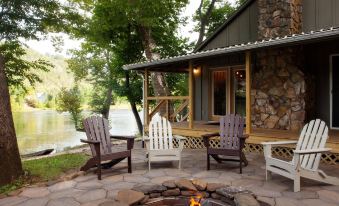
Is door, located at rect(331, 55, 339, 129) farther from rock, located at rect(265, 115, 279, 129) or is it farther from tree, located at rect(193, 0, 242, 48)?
tree, located at rect(193, 0, 242, 48)

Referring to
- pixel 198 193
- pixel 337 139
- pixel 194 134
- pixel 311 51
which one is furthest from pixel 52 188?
pixel 311 51

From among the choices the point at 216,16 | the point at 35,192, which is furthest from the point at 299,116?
the point at 216,16

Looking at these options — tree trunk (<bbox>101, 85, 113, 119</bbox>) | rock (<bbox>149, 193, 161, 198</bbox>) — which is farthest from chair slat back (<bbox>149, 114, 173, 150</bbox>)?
tree trunk (<bbox>101, 85, 113, 119</bbox>)

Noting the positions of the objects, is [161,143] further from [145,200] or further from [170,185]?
[145,200]

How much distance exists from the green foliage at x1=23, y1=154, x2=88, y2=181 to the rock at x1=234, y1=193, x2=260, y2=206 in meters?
2.86

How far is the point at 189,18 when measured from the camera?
58.9ft

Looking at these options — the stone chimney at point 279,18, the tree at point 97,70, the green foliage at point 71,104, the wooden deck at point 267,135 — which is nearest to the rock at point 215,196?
the wooden deck at point 267,135

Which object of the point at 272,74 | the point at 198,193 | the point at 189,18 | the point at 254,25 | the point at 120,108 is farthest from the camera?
the point at 120,108

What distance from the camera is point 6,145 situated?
14.7 ft

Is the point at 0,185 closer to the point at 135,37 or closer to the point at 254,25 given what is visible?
the point at 254,25

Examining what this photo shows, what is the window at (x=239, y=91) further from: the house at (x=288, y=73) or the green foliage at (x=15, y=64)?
the green foliage at (x=15, y=64)

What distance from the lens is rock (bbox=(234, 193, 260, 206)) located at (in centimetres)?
329

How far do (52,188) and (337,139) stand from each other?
505 centimetres

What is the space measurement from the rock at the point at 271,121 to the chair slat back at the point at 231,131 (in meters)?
2.45
